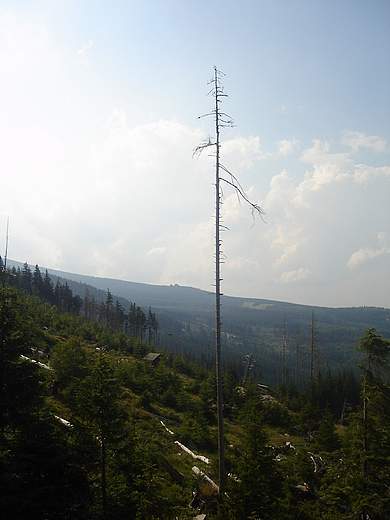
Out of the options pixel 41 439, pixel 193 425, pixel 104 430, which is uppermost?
pixel 41 439

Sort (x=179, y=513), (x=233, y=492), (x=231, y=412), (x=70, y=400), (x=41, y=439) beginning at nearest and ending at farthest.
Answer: (x=41, y=439) < (x=233, y=492) < (x=179, y=513) < (x=70, y=400) < (x=231, y=412)

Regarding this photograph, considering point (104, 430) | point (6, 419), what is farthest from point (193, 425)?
point (6, 419)

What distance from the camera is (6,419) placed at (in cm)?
857

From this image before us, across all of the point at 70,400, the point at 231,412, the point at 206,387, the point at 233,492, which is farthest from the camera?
the point at 231,412

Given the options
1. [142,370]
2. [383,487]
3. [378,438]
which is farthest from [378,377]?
[142,370]

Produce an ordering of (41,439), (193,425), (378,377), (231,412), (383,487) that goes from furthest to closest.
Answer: (231,412)
(193,425)
(378,377)
(383,487)
(41,439)

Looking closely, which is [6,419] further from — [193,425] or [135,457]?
[193,425]

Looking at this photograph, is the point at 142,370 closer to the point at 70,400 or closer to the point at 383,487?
the point at 70,400

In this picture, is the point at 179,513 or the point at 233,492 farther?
the point at 179,513

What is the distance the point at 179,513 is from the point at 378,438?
360 inches

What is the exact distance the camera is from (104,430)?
32.2 ft

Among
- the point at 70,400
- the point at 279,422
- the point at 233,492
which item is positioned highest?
the point at 233,492

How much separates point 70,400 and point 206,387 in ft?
52.7

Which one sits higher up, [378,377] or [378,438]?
[378,377]
